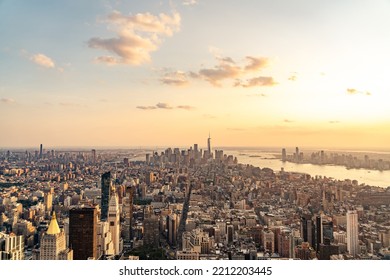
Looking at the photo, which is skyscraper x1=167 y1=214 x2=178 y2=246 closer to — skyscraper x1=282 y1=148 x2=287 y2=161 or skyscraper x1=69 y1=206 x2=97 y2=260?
skyscraper x1=69 y1=206 x2=97 y2=260

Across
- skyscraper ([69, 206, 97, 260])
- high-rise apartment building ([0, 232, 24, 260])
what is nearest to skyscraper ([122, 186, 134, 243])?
skyscraper ([69, 206, 97, 260])

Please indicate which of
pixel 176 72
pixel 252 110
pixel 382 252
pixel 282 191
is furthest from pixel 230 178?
pixel 382 252

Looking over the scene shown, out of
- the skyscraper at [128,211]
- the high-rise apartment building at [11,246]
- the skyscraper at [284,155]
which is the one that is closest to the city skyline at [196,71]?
the skyscraper at [284,155]

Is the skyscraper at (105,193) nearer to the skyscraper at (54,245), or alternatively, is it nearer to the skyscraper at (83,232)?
the skyscraper at (83,232)

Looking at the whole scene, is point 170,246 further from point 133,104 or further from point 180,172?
point 133,104

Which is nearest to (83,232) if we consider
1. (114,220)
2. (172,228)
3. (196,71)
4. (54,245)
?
(54,245)
